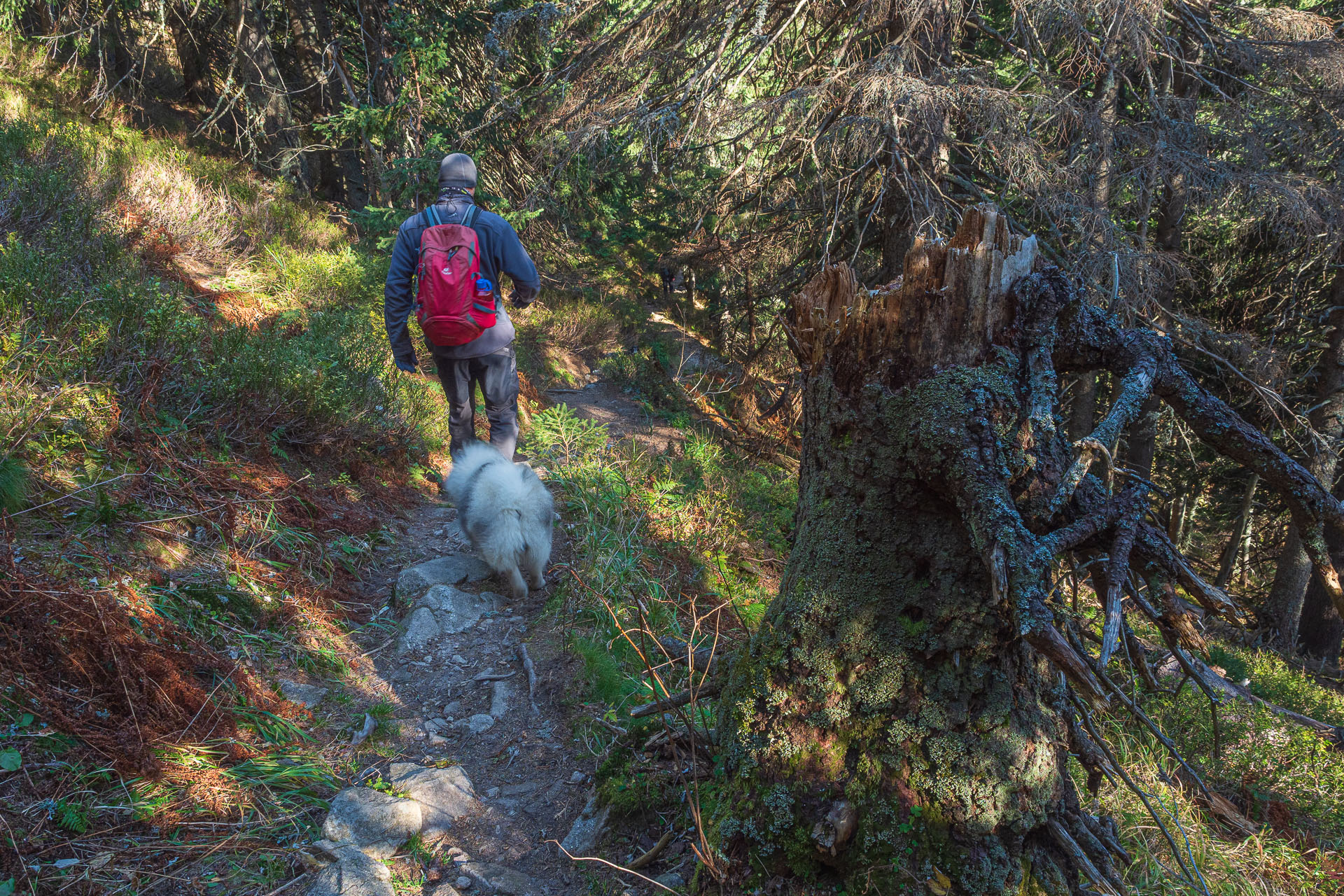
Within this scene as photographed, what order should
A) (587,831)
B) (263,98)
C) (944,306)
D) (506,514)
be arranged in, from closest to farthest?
(944,306), (587,831), (506,514), (263,98)

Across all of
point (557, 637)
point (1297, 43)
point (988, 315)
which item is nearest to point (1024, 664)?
point (988, 315)

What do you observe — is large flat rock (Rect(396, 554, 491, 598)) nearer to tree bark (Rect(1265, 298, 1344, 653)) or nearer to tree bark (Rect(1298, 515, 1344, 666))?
tree bark (Rect(1265, 298, 1344, 653))

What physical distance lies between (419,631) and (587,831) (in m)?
2.09

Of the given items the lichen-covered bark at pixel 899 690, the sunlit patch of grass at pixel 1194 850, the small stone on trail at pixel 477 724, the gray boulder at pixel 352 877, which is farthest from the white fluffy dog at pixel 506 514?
the sunlit patch of grass at pixel 1194 850

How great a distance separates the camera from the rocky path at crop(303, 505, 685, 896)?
2586mm

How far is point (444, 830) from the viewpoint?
2812mm

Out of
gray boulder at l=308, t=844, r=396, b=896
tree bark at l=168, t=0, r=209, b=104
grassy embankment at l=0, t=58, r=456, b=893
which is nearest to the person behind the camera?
gray boulder at l=308, t=844, r=396, b=896

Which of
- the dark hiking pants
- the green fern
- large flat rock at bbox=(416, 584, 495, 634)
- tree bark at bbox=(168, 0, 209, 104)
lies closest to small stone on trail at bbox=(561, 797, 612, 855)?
large flat rock at bbox=(416, 584, 495, 634)

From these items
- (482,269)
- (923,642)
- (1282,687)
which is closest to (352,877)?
(923,642)

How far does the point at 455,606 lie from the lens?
465cm

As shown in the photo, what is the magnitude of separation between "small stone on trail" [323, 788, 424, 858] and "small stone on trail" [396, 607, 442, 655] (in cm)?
145

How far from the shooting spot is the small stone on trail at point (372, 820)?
259 centimetres

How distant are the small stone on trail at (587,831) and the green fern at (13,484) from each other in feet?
10.4

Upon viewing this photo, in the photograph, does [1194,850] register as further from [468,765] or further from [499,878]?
[468,765]
